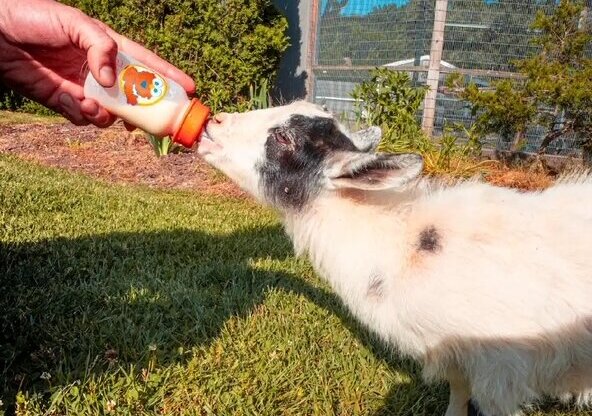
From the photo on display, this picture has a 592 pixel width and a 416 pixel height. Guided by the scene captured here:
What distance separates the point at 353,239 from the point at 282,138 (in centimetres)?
60

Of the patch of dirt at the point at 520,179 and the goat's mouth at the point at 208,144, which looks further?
the patch of dirt at the point at 520,179

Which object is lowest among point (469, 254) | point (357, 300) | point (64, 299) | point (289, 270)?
point (289, 270)

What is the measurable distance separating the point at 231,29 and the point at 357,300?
26.4ft

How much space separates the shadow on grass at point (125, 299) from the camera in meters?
2.99

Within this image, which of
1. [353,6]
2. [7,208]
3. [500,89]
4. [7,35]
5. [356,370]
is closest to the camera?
[7,35]

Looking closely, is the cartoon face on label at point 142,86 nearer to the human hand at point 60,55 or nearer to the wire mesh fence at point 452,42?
the human hand at point 60,55

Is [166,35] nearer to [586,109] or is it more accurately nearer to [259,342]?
[586,109]

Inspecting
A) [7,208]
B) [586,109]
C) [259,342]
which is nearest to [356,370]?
[259,342]

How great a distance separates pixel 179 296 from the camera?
12.3 ft

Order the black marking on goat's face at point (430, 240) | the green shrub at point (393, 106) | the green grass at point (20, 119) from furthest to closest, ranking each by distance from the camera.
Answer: the green grass at point (20, 119) < the green shrub at point (393, 106) < the black marking on goat's face at point (430, 240)

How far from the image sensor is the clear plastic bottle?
276 cm

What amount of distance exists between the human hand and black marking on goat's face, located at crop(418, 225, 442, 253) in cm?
147

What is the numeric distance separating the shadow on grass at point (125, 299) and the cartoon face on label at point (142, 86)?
48.1 inches

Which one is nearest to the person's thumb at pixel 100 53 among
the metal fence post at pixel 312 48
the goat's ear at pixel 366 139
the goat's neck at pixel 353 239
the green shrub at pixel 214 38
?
the goat's neck at pixel 353 239
